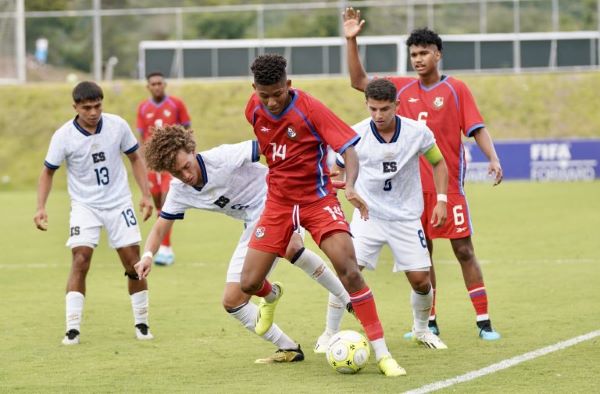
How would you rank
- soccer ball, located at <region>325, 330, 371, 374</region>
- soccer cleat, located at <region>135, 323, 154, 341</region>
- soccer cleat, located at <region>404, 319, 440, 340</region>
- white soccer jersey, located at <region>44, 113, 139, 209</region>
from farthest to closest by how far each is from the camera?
white soccer jersey, located at <region>44, 113, 139, 209</region>
soccer cleat, located at <region>135, 323, 154, 341</region>
soccer cleat, located at <region>404, 319, 440, 340</region>
soccer ball, located at <region>325, 330, 371, 374</region>

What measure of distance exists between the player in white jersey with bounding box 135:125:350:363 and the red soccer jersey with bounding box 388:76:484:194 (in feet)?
4.28

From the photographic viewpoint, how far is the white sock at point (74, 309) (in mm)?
9125

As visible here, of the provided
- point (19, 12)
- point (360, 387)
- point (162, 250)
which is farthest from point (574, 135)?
point (360, 387)

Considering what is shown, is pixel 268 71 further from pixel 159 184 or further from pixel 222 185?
pixel 159 184

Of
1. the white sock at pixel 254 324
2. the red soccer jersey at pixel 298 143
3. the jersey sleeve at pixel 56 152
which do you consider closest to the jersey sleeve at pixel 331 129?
the red soccer jersey at pixel 298 143

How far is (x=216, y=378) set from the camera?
294 inches

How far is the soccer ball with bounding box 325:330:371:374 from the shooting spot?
7.44m

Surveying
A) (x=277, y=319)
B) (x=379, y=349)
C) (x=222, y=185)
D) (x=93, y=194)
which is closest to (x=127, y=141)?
(x=93, y=194)

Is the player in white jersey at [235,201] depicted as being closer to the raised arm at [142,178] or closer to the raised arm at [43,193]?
the raised arm at [142,178]

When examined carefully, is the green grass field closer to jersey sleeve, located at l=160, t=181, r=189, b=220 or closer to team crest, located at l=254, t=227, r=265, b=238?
team crest, located at l=254, t=227, r=265, b=238

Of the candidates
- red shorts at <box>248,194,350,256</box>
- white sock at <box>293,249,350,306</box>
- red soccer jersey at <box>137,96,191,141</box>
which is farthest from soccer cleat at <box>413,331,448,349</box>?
red soccer jersey at <box>137,96,191,141</box>

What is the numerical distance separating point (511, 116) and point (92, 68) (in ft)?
54.3

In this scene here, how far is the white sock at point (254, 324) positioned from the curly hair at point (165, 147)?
1124mm

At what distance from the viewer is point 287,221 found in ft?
25.1
